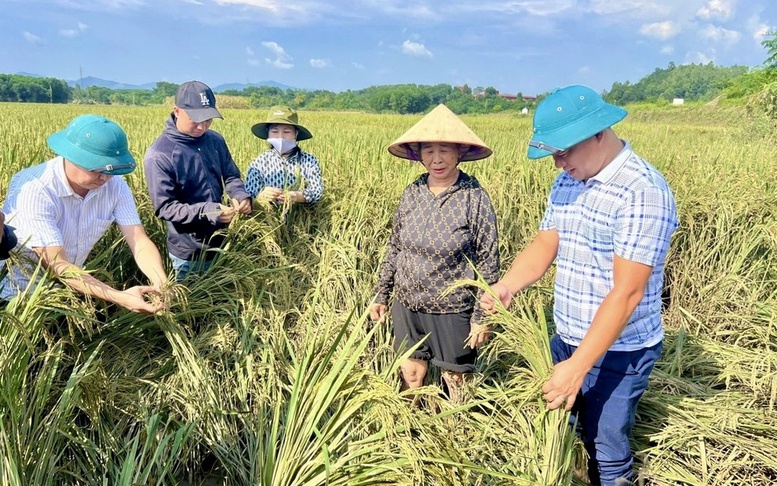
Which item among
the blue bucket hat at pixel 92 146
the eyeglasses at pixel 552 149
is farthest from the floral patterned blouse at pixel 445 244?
the blue bucket hat at pixel 92 146

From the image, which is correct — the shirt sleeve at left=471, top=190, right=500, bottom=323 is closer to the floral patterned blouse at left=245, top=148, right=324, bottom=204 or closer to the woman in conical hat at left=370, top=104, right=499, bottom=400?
the woman in conical hat at left=370, top=104, right=499, bottom=400

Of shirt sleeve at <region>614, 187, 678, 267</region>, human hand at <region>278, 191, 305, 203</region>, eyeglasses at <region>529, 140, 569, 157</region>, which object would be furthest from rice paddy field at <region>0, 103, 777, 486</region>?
eyeglasses at <region>529, 140, 569, 157</region>

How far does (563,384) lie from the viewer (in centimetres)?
142

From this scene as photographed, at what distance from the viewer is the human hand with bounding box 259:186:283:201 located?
267 centimetres

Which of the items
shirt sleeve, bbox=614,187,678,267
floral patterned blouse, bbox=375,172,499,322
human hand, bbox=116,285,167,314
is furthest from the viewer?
floral patterned blouse, bbox=375,172,499,322

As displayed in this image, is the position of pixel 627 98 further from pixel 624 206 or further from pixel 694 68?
pixel 624 206

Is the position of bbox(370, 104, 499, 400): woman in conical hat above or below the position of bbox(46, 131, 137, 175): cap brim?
below

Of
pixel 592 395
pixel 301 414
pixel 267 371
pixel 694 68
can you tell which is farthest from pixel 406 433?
pixel 694 68

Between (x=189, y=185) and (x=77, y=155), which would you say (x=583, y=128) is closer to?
(x=77, y=155)

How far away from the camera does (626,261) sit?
1361 millimetres

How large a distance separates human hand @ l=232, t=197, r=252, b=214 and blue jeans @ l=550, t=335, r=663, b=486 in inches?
66.0

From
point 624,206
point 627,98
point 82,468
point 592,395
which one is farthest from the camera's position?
point 627,98

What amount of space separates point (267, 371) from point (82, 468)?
0.77 meters

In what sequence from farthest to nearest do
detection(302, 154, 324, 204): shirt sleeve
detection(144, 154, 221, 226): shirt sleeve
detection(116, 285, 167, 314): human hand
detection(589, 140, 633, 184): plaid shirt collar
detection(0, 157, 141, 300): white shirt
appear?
detection(302, 154, 324, 204): shirt sleeve, detection(144, 154, 221, 226): shirt sleeve, detection(116, 285, 167, 314): human hand, detection(0, 157, 141, 300): white shirt, detection(589, 140, 633, 184): plaid shirt collar
